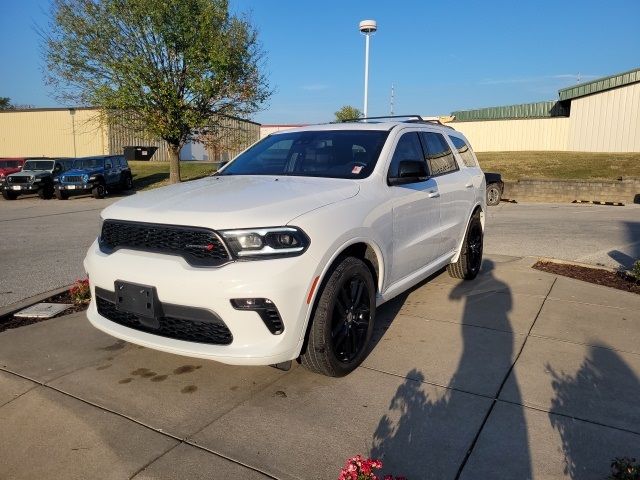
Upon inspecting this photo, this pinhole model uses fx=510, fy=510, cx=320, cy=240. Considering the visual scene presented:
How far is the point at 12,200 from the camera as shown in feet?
68.7

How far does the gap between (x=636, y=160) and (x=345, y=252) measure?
26.4m

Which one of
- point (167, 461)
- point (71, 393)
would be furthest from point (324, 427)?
point (71, 393)

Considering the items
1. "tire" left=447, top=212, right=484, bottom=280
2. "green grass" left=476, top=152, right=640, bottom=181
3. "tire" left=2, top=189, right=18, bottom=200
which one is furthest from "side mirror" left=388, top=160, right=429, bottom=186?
"tire" left=2, top=189, right=18, bottom=200

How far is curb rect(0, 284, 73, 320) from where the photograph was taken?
16.1ft

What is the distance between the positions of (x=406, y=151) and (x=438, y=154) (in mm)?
890

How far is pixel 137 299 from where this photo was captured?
3.05 m

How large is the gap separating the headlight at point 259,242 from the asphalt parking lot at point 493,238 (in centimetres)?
370

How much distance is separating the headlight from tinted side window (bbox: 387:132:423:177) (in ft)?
4.74

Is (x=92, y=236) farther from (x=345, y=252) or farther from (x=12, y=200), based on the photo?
(x=12, y=200)

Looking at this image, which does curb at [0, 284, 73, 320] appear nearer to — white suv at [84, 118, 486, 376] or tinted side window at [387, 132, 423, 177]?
white suv at [84, 118, 486, 376]

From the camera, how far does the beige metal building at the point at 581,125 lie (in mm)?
27922

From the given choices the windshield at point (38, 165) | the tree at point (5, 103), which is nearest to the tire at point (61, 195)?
the windshield at point (38, 165)

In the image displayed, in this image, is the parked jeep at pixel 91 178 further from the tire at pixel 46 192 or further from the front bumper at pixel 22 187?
the front bumper at pixel 22 187

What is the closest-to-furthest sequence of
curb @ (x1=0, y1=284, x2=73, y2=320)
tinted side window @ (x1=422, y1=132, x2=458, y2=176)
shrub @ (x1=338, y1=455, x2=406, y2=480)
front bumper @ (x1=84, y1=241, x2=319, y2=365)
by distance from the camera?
shrub @ (x1=338, y1=455, x2=406, y2=480) < front bumper @ (x1=84, y1=241, x2=319, y2=365) < curb @ (x1=0, y1=284, x2=73, y2=320) < tinted side window @ (x1=422, y1=132, x2=458, y2=176)
